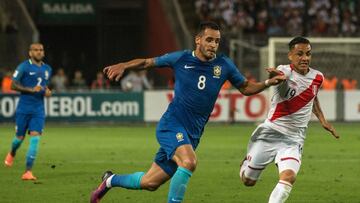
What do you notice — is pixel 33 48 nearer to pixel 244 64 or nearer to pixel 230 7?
pixel 244 64

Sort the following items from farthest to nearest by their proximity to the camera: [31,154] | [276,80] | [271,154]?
[31,154] < [271,154] < [276,80]

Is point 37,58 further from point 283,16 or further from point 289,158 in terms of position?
point 283,16

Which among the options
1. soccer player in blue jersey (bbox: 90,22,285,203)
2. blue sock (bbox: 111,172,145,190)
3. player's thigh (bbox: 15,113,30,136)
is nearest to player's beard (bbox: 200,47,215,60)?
soccer player in blue jersey (bbox: 90,22,285,203)

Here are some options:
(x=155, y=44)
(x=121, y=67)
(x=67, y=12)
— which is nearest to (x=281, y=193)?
(x=121, y=67)

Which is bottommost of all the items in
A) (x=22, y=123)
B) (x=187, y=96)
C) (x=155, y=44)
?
(x=22, y=123)

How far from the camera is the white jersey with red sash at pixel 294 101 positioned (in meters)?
10.8

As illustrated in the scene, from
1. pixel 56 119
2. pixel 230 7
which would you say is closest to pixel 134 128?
pixel 56 119

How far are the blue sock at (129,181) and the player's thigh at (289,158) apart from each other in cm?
154

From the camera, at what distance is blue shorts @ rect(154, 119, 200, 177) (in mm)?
9867

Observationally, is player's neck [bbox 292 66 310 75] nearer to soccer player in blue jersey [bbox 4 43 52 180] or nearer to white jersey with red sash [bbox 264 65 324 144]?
white jersey with red sash [bbox 264 65 324 144]

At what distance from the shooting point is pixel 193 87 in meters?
10.0

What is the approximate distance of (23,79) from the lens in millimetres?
15648

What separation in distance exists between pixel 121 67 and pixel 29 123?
6269 millimetres

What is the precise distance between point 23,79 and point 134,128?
13.0 m
